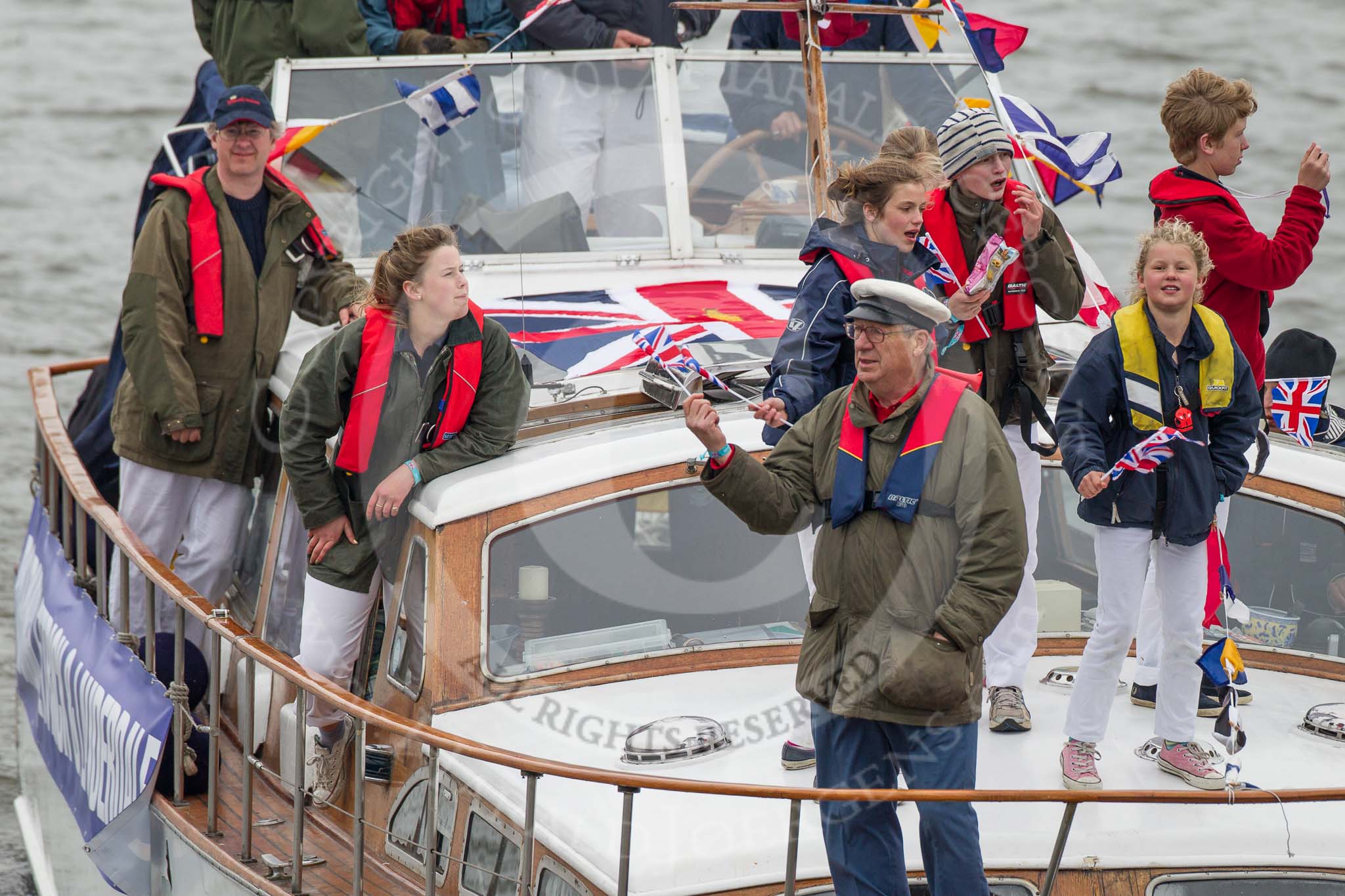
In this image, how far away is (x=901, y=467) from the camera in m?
4.45

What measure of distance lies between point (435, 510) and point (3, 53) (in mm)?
20797

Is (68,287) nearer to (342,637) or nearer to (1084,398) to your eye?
(342,637)

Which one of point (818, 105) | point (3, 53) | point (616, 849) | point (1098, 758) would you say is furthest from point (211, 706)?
point (3, 53)

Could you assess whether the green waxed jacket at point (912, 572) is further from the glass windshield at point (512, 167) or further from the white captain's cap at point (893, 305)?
the glass windshield at point (512, 167)

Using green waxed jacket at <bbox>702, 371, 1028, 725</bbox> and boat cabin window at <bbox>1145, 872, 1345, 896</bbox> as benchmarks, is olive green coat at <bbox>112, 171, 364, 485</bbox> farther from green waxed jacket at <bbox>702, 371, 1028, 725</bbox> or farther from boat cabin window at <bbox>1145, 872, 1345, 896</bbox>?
boat cabin window at <bbox>1145, 872, 1345, 896</bbox>

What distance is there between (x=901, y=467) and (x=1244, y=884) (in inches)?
54.4

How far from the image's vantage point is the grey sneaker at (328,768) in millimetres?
5848

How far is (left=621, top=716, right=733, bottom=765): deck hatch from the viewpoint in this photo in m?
5.16

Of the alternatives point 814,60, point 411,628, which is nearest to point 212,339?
point 411,628

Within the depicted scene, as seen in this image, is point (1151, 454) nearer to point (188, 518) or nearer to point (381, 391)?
point (381, 391)

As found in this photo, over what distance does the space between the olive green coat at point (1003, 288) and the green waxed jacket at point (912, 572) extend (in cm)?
93

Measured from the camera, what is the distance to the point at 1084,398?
520 cm

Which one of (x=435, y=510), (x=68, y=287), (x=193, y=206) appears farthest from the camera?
(x=68, y=287)

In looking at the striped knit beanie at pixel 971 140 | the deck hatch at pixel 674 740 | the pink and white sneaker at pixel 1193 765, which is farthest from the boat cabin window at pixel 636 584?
the striped knit beanie at pixel 971 140
